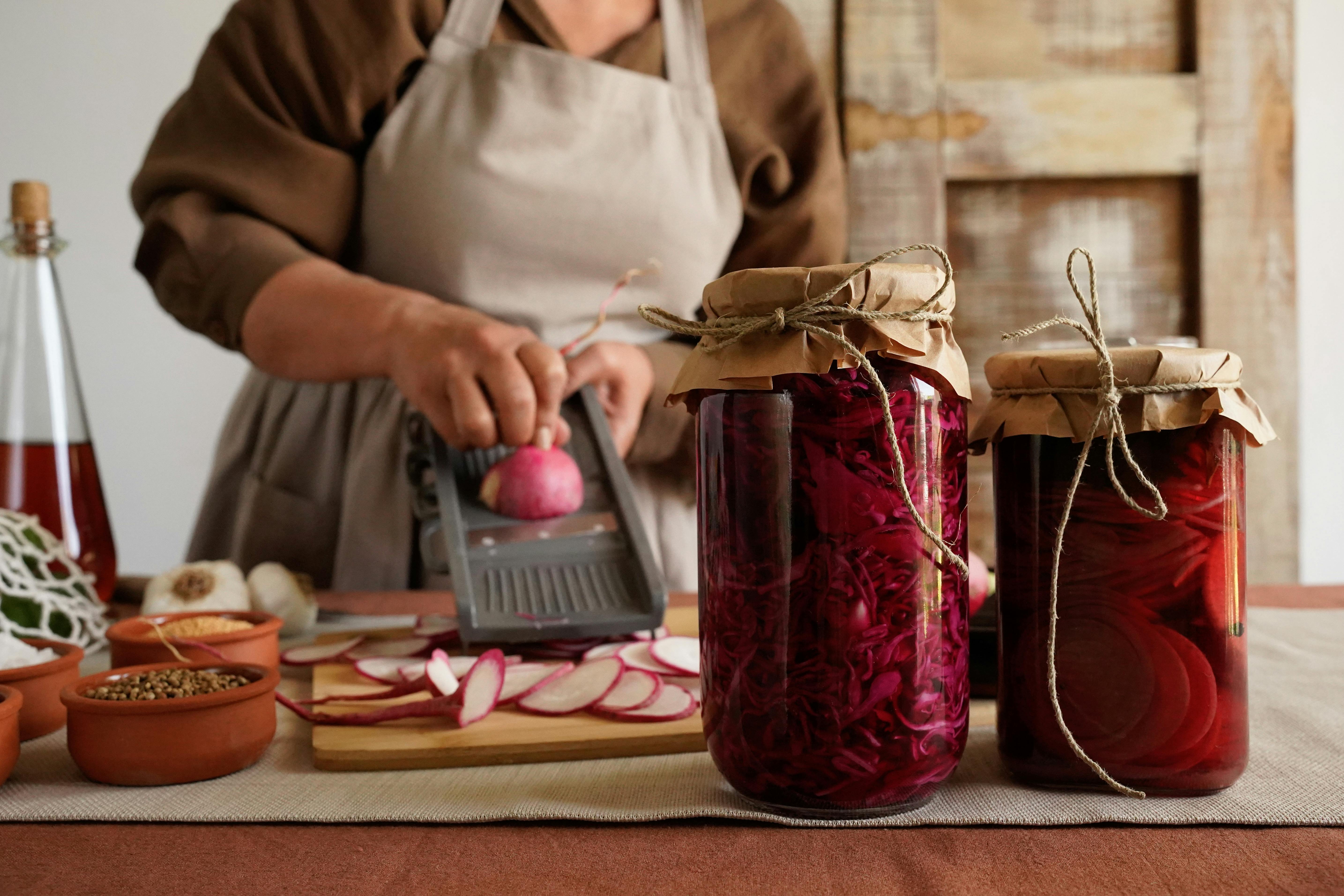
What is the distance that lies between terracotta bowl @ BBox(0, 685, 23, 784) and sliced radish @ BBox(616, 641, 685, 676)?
337mm

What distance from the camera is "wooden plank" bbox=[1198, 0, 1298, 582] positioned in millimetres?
1736

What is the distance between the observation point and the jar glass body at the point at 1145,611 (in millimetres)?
446

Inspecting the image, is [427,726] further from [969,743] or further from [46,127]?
[46,127]

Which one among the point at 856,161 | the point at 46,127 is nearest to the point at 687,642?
the point at 856,161

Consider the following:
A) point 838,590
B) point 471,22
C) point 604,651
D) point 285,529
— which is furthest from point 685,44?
point 838,590

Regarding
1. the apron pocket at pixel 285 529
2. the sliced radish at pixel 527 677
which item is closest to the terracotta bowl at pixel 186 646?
the sliced radish at pixel 527 677

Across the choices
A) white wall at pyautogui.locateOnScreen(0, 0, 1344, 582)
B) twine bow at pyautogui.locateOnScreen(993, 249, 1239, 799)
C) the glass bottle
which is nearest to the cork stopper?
the glass bottle

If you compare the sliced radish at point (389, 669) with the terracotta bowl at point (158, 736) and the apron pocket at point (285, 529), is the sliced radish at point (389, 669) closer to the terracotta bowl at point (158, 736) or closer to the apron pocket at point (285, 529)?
the terracotta bowl at point (158, 736)

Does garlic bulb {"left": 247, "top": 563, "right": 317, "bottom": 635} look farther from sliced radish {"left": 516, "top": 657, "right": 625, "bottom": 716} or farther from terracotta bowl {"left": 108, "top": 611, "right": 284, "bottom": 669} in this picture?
sliced radish {"left": 516, "top": 657, "right": 625, "bottom": 716}

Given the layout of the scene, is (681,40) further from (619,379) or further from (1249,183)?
(1249,183)

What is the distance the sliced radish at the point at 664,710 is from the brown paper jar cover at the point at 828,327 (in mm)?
231

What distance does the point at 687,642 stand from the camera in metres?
0.74

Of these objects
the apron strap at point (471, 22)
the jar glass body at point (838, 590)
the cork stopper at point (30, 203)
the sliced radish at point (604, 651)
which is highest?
the apron strap at point (471, 22)

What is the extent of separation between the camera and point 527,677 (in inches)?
27.1
